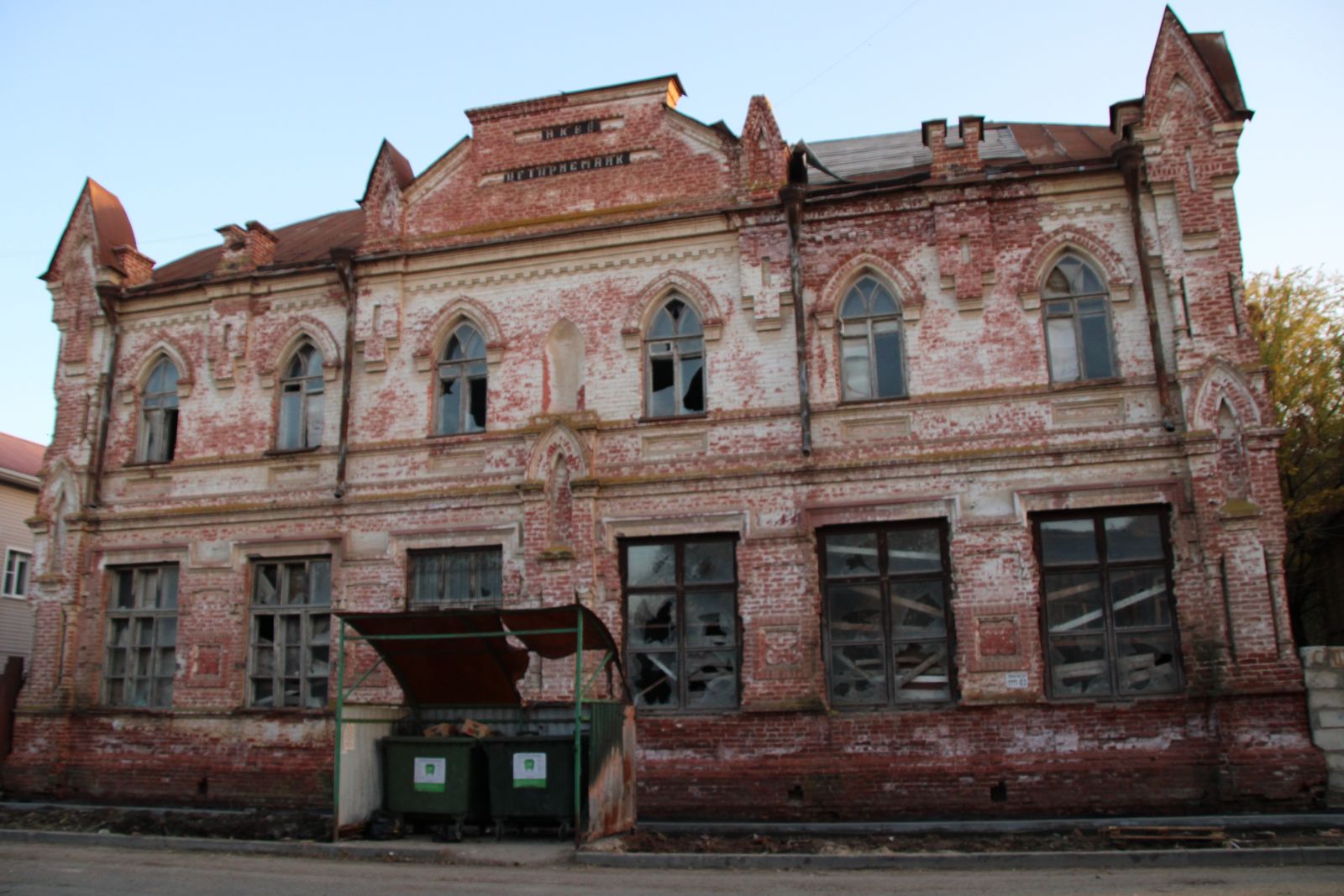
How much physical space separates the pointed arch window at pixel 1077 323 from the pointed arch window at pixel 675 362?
4480 mm

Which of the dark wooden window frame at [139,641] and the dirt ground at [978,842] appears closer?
the dirt ground at [978,842]

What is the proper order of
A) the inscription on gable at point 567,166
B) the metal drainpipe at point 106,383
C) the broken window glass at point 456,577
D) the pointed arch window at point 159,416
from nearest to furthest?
the broken window glass at point 456,577 < the inscription on gable at point 567,166 < the metal drainpipe at point 106,383 < the pointed arch window at point 159,416

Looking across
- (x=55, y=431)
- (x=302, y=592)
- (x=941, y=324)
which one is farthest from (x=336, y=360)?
(x=941, y=324)

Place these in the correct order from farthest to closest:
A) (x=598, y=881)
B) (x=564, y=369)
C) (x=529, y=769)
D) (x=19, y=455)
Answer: (x=19, y=455)
(x=564, y=369)
(x=529, y=769)
(x=598, y=881)

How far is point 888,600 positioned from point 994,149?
6.77 m

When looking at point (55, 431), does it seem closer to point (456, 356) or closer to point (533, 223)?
point (456, 356)

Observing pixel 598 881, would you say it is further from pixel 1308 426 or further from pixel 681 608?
pixel 1308 426

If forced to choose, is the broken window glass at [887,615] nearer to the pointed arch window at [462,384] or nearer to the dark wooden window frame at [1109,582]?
A: the dark wooden window frame at [1109,582]

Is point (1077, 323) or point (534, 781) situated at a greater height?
point (1077, 323)

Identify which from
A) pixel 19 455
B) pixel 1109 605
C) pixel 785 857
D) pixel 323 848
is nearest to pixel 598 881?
pixel 785 857

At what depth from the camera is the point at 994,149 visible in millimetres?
15570

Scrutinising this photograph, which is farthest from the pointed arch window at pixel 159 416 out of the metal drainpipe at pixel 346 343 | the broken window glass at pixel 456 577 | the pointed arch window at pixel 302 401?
the broken window glass at pixel 456 577

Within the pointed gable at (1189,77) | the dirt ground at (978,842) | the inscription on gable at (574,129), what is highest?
the inscription on gable at (574,129)

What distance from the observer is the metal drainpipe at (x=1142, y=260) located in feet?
42.6
